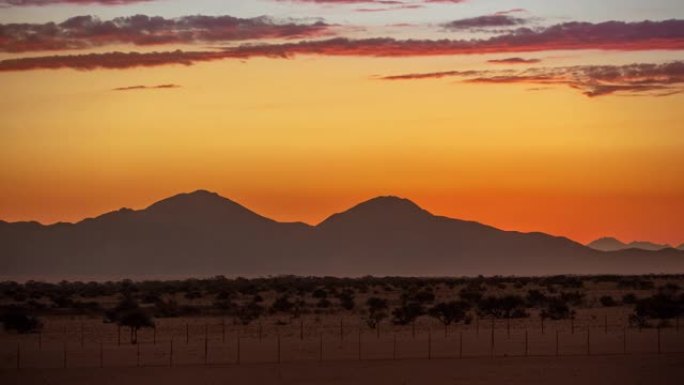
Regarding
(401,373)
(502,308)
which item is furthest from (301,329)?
(401,373)

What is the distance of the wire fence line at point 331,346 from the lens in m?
56.0

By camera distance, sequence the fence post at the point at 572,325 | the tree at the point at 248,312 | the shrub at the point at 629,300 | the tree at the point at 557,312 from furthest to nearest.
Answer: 1. the shrub at the point at 629,300
2. the tree at the point at 557,312
3. the tree at the point at 248,312
4. the fence post at the point at 572,325

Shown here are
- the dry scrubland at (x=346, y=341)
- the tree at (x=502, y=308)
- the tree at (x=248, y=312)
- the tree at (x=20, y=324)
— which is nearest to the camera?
the dry scrubland at (x=346, y=341)

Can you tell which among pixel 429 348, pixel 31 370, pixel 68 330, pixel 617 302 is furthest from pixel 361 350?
pixel 617 302

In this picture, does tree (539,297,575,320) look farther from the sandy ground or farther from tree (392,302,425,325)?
the sandy ground

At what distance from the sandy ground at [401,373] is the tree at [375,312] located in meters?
18.4

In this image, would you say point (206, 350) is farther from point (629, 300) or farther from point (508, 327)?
point (629, 300)

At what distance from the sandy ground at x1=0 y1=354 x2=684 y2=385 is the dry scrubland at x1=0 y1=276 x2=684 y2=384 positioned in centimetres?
8

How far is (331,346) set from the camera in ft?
200

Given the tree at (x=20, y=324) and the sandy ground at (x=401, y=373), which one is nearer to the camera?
the sandy ground at (x=401, y=373)

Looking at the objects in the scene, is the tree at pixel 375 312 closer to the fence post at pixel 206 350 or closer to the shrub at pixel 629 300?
the fence post at pixel 206 350

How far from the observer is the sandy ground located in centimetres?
4884

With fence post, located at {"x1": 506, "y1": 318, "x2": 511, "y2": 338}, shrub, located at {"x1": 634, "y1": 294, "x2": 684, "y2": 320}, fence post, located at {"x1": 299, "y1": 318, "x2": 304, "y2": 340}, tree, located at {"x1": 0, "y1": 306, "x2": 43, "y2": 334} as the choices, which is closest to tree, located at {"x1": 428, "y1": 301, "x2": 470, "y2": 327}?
fence post, located at {"x1": 506, "y1": 318, "x2": 511, "y2": 338}

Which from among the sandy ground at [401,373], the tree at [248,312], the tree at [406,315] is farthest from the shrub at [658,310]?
the tree at [248,312]
